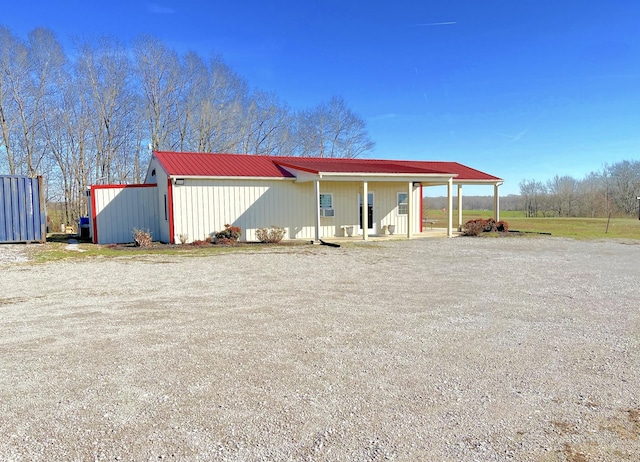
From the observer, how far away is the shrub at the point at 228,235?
15.2 m

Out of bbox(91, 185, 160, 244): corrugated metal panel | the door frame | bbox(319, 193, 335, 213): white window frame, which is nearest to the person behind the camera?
bbox(91, 185, 160, 244): corrugated metal panel

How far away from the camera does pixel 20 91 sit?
86.9ft

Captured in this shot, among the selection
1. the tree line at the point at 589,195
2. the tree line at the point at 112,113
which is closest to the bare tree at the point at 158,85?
the tree line at the point at 112,113

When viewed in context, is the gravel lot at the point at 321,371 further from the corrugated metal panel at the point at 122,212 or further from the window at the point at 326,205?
the window at the point at 326,205

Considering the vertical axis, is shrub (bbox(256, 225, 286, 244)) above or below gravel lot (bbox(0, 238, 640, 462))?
above

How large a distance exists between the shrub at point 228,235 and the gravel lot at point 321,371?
284 inches

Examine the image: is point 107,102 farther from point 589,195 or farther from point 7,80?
point 589,195

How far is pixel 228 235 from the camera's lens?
50.3ft

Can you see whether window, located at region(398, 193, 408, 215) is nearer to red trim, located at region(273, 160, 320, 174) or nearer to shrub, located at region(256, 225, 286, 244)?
red trim, located at region(273, 160, 320, 174)

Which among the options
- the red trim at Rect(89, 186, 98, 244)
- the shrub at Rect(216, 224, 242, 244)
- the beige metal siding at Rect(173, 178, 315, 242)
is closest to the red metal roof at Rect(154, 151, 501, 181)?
the beige metal siding at Rect(173, 178, 315, 242)

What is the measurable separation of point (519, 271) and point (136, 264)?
30.0ft

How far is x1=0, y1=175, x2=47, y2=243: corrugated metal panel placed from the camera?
14547mm

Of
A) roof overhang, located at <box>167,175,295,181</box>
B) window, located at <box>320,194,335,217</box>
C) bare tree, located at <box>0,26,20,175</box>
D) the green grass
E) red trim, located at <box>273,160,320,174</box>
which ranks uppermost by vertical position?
bare tree, located at <box>0,26,20,175</box>

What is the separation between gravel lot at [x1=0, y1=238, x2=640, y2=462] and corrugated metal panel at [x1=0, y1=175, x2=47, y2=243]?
29.1 feet
